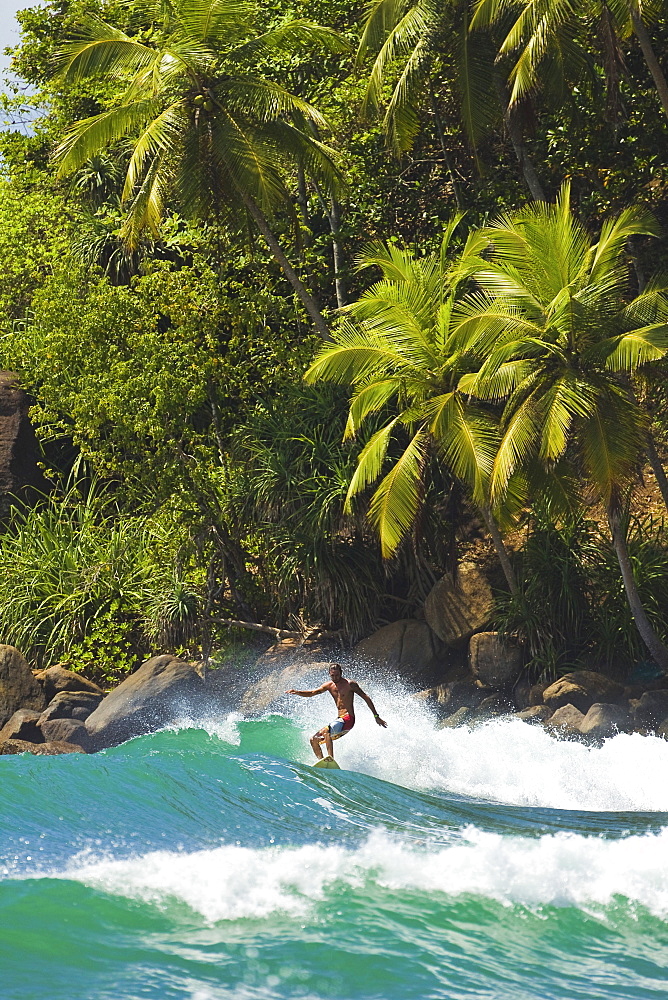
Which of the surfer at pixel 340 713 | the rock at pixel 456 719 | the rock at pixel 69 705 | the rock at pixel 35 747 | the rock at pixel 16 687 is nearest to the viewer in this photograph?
the surfer at pixel 340 713

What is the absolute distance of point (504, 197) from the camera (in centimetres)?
2078

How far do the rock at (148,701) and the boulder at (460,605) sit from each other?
3977 millimetres

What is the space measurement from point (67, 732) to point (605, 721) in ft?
25.5

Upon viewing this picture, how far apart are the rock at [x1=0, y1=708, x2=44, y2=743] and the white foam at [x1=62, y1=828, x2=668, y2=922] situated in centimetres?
768

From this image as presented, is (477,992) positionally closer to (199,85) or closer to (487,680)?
(487,680)

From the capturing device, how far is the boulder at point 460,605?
17641 mm

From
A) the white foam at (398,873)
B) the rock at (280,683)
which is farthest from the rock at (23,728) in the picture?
the white foam at (398,873)

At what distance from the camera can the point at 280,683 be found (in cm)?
1800

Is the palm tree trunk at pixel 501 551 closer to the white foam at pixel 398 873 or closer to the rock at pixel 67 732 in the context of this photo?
the rock at pixel 67 732

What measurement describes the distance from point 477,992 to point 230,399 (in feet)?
51.1

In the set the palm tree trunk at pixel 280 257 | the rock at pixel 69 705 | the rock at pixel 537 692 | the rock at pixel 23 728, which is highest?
the palm tree trunk at pixel 280 257

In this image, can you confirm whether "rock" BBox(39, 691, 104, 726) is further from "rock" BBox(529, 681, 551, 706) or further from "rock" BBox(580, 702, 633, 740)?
"rock" BBox(580, 702, 633, 740)

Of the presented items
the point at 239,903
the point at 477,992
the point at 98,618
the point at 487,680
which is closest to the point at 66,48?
the point at 98,618

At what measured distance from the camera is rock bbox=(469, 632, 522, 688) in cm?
1683
